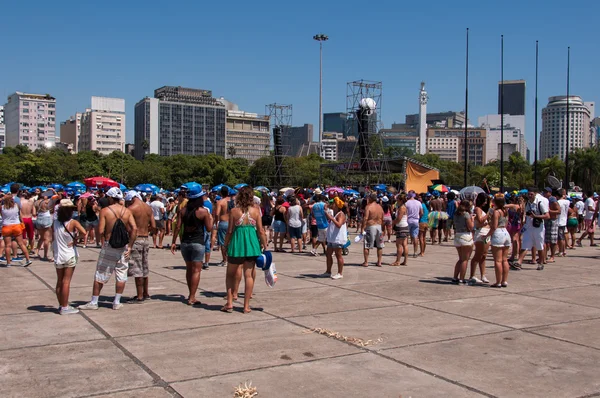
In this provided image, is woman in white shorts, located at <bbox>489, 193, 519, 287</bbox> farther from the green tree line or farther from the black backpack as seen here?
the green tree line

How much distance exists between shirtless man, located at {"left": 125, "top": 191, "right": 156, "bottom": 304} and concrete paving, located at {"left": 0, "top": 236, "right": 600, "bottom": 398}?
11.3 inches

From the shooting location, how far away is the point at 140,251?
28.7ft

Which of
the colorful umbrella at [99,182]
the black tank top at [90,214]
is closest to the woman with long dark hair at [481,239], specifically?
the black tank top at [90,214]

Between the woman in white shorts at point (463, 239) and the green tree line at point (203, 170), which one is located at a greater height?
the green tree line at point (203, 170)

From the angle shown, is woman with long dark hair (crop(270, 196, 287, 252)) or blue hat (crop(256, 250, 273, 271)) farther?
woman with long dark hair (crop(270, 196, 287, 252))

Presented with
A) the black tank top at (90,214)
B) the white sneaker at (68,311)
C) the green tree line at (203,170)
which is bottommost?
the white sneaker at (68,311)

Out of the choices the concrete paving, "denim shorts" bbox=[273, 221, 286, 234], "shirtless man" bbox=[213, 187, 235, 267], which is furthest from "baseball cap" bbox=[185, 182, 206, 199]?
"denim shorts" bbox=[273, 221, 286, 234]

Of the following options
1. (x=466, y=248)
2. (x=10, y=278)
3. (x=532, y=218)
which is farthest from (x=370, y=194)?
(x=10, y=278)

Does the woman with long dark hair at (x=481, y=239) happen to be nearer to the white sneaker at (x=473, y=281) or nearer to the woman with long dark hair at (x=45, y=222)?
the white sneaker at (x=473, y=281)

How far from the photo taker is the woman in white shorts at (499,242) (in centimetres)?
1035

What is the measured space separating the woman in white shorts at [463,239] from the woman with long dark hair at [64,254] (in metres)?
6.48

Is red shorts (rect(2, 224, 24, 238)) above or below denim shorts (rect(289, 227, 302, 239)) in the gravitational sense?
above

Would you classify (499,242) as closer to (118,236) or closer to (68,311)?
A: (118,236)

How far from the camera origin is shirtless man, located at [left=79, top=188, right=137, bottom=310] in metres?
8.08
